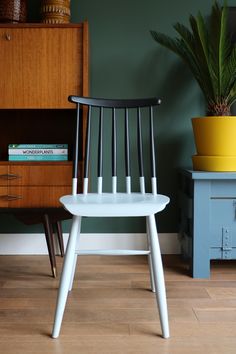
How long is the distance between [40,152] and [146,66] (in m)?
0.88

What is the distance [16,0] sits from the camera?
2373 mm

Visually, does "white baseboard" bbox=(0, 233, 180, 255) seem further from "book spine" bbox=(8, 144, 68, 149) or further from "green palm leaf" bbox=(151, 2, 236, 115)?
"green palm leaf" bbox=(151, 2, 236, 115)

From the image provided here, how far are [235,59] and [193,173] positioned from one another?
2.10ft

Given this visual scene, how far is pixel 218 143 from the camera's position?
225 cm

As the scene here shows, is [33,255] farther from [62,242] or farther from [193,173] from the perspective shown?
[193,173]

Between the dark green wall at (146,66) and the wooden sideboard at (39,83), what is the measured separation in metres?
0.38

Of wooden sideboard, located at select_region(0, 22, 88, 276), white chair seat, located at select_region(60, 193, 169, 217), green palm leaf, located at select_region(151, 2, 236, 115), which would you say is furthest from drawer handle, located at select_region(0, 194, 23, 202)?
green palm leaf, located at select_region(151, 2, 236, 115)

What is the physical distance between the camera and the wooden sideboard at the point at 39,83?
7.59 feet

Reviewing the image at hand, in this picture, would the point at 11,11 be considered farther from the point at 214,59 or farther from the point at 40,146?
the point at 214,59

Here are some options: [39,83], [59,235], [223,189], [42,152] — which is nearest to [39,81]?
[39,83]

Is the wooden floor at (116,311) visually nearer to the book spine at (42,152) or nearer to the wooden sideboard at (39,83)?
the wooden sideboard at (39,83)

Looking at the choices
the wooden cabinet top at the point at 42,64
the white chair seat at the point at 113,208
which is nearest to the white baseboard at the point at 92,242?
the wooden cabinet top at the point at 42,64

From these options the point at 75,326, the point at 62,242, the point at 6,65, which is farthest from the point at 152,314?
the point at 6,65

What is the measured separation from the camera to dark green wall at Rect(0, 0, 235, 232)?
2.68 metres
